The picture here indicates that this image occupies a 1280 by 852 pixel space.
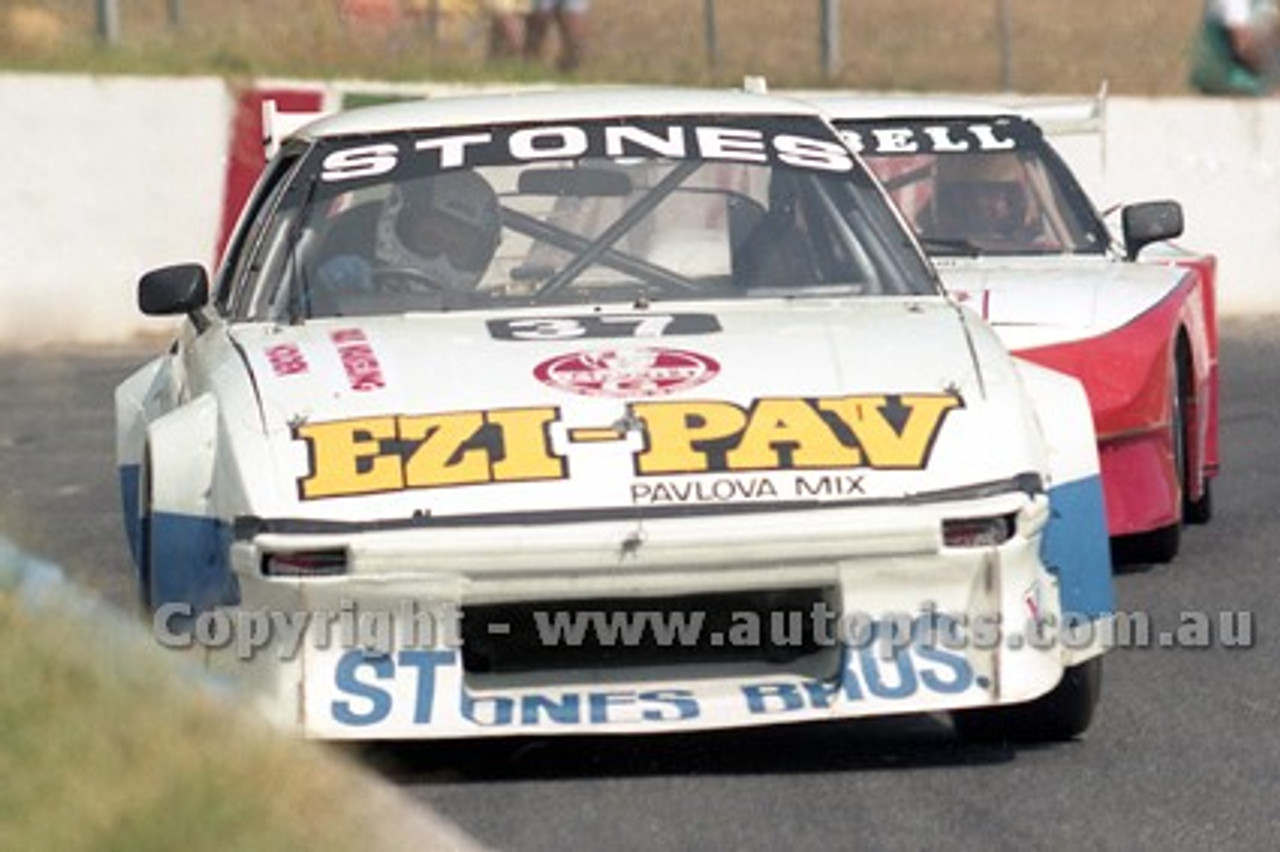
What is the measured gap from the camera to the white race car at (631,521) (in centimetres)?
658

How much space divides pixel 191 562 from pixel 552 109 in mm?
1978

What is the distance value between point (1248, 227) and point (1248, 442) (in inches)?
278

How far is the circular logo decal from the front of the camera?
23.0 ft

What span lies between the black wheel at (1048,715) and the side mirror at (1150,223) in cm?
378

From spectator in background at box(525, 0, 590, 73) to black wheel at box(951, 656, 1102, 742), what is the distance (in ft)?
48.9

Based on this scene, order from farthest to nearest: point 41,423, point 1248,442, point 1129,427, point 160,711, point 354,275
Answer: point 41,423 < point 1248,442 < point 1129,427 < point 354,275 < point 160,711

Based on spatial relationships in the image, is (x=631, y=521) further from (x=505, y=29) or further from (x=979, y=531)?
(x=505, y=29)

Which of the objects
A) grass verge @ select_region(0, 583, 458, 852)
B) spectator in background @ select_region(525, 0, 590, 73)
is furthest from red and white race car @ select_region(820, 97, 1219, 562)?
spectator in background @ select_region(525, 0, 590, 73)

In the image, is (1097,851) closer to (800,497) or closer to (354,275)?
(800,497)

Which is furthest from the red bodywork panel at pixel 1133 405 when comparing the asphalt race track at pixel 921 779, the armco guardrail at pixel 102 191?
the armco guardrail at pixel 102 191

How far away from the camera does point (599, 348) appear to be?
24.0 feet

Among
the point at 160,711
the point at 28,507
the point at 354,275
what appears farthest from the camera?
the point at 28,507

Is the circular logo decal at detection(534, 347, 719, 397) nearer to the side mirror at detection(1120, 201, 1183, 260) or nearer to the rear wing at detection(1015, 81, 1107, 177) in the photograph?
the side mirror at detection(1120, 201, 1183, 260)

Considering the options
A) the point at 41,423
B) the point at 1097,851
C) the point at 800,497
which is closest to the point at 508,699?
the point at 800,497
